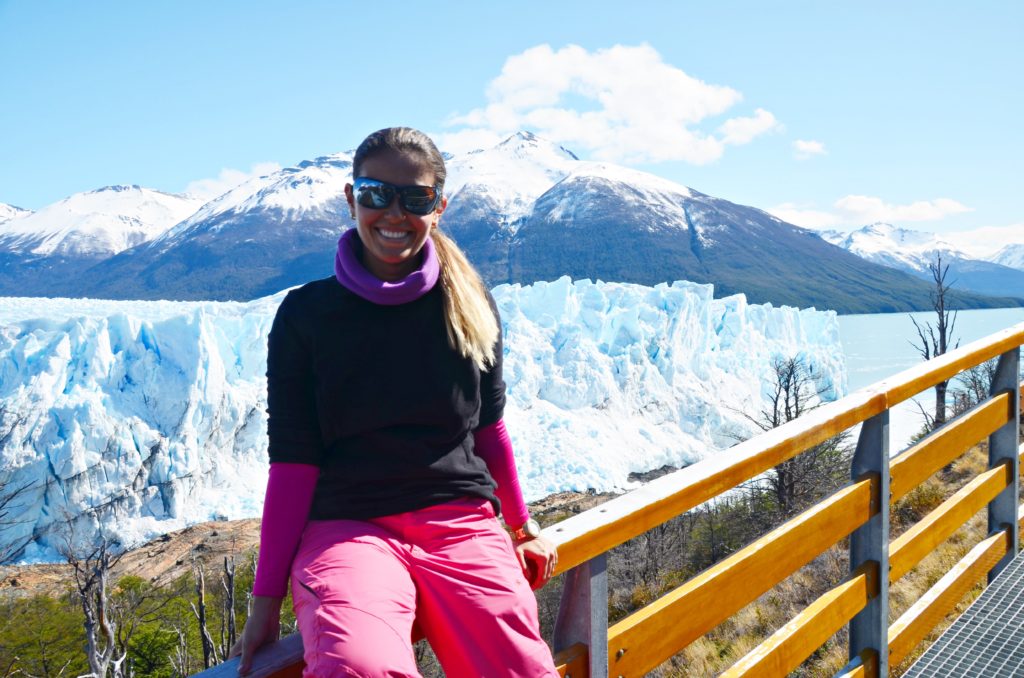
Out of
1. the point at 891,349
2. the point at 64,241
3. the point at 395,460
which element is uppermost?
the point at 64,241

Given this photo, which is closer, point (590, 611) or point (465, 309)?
point (590, 611)

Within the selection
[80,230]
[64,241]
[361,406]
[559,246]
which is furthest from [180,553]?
[80,230]

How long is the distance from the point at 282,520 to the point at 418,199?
510mm

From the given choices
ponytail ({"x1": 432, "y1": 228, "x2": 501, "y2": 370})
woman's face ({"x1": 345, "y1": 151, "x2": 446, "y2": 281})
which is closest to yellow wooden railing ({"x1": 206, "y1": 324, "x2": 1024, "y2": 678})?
ponytail ({"x1": 432, "y1": 228, "x2": 501, "y2": 370})

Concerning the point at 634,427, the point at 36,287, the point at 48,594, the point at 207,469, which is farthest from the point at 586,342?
the point at 36,287

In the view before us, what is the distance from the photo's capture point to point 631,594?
25.7 feet

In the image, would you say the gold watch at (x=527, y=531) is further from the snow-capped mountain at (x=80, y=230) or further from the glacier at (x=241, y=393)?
the snow-capped mountain at (x=80, y=230)

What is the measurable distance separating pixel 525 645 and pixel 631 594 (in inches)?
292

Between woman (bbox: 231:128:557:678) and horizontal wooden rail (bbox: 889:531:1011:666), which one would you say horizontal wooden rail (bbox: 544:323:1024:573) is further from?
horizontal wooden rail (bbox: 889:531:1011:666)

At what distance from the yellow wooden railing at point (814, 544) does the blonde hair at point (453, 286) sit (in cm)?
32

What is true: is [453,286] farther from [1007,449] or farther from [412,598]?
[1007,449]

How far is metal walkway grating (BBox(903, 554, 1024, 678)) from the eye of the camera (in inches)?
64.5

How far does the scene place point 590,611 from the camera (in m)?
0.95

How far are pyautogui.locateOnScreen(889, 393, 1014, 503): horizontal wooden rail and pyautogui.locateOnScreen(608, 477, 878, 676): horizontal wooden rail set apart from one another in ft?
0.40
